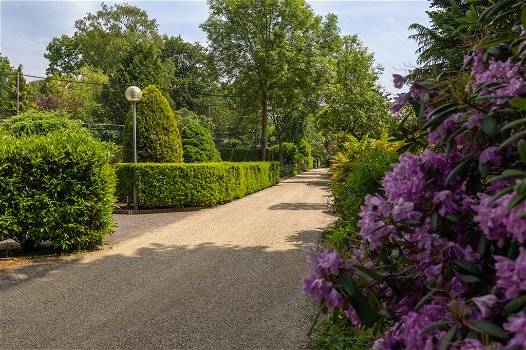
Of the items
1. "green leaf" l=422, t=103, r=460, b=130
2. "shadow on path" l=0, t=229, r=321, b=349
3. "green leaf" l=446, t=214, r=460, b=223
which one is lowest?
"shadow on path" l=0, t=229, r=321, b=349

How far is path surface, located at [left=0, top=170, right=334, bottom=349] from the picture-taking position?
333 centimetres

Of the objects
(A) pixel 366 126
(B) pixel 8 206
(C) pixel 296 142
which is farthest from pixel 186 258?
(C) pixel 296 142

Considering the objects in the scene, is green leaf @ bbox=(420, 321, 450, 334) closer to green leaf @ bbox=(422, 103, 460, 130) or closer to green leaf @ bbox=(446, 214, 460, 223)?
green leaf @ bbox=(446, 214, 460, 223)

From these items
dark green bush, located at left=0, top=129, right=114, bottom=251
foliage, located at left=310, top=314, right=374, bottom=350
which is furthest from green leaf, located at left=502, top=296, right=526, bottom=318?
dark green bush, located at left=0, top=129, right=114, bottom=251

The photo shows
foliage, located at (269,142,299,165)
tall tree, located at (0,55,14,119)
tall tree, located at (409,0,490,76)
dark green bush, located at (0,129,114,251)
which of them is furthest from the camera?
tall tree, located at (0,55,14,119)

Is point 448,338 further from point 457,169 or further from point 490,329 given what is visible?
point 457,169

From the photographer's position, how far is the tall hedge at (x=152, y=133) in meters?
12.6

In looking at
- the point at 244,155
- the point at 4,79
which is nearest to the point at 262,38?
the point at 244,155

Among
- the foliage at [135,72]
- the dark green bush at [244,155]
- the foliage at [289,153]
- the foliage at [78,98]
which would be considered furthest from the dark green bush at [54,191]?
the foliage at [78,98]

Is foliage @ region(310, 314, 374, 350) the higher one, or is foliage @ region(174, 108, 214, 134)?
foliage @ region(174, 108, 214, 134)

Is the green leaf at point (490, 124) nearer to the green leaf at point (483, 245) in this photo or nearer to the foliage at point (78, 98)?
the green leaf at point (483, 245)

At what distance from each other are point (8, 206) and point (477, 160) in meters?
6.33

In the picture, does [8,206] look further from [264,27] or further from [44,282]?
[264,27]

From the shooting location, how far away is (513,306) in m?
0.88
